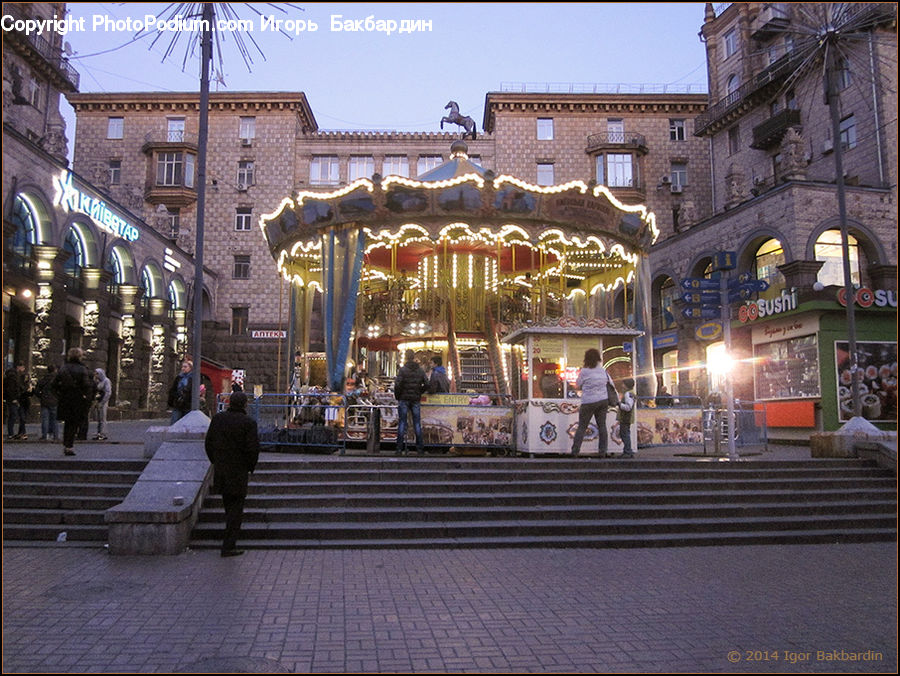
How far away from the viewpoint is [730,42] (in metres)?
35.8

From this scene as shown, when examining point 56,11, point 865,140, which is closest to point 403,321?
point 865,140

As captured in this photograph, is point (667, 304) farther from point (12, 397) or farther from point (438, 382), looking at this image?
point (12, 397)

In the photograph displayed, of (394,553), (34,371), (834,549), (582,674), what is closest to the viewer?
(582,674)

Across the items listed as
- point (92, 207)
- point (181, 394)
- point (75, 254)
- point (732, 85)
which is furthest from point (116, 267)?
point (732, 85)

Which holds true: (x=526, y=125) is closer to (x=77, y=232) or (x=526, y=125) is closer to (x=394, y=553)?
(x=77, y=232)

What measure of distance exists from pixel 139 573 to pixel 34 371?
19686mm

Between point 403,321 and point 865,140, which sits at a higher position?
point 865,140

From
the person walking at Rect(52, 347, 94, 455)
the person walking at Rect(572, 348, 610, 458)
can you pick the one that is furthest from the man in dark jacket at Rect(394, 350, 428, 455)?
the person walking at Rect(52, 347, 94, 455)

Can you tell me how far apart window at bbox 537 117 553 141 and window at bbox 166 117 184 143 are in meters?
21.5

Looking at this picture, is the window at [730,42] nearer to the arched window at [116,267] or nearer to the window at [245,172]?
the window at [245,172]

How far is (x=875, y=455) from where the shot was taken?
11703 millimetres

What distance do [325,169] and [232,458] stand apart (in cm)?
A: 3735

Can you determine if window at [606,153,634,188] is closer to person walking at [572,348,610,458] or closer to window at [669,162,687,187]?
window at [669,162,687,187]

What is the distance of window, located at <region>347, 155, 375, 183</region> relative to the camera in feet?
141
